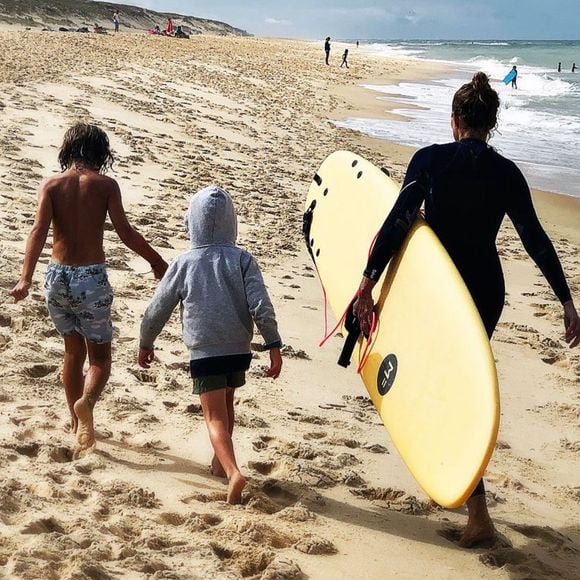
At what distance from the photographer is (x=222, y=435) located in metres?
3.14

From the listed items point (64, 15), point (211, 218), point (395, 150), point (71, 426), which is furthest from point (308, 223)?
point (64, 15)

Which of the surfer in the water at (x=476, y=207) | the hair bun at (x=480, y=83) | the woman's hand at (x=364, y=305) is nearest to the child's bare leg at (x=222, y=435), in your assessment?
the woman's hand at (x=364, y=305)

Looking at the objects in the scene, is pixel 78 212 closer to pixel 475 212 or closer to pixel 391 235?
pixel 391 235

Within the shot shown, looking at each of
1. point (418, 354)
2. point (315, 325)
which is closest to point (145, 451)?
point (418, 354)

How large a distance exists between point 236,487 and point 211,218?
3.43 feet

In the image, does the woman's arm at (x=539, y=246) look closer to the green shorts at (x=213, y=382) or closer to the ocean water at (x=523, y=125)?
the green shorts at (x=213, y=382)

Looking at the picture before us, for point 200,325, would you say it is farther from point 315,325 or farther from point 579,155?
point 579,155

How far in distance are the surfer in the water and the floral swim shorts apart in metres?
1.13

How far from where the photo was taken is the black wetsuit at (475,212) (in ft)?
9.89

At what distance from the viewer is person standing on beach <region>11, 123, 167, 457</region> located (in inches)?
131

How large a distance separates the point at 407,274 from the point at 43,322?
2295mm

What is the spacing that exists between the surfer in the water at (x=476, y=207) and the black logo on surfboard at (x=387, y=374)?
15.0 inches

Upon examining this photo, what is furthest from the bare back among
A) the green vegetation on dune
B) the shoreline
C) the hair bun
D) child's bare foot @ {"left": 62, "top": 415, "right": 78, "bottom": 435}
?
the green vegetation on dune

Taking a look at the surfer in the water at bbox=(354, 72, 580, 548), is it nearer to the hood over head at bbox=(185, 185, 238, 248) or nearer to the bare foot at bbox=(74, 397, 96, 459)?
the hood over head at bbox=(185, 185, 238, 248)
